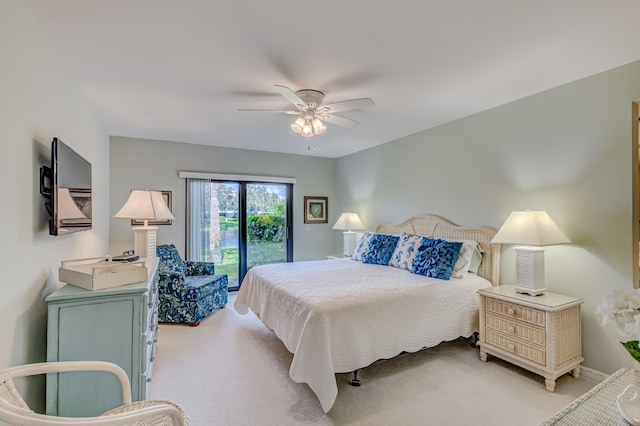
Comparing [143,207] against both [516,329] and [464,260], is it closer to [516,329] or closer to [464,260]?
[464,260]

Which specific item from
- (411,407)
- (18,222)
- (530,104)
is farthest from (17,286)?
(530,104)

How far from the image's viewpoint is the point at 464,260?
3.11 metres

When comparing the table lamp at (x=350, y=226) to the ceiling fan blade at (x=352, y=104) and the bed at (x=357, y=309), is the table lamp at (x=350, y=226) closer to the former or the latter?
the bed at (x=357, y=309)

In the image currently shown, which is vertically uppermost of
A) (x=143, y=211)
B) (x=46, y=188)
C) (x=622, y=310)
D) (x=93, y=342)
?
(x=46, y=188)

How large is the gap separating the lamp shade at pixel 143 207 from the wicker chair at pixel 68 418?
1745 millimetres

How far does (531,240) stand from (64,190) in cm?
343

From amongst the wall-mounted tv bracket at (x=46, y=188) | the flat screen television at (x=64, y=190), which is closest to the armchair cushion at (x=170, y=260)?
the flat screen television at (x=64, y=190)

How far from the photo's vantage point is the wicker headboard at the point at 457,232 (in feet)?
10.4

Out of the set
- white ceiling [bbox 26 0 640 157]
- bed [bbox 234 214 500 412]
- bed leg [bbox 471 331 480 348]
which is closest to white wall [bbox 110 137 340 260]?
white ceiling [bbox 26 0 640 157]

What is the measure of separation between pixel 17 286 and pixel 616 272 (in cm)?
391

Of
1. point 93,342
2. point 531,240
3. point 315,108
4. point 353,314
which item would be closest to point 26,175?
point 93,342

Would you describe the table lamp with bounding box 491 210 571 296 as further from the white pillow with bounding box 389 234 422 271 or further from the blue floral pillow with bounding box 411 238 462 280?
the white pillow with bounding box 389 234 422 271

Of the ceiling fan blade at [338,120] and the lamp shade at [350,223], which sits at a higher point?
the ceiling fan blade at [338,120]

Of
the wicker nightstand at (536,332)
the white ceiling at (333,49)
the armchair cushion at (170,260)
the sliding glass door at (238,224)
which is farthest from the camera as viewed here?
the sliding glass door at (238,224)
